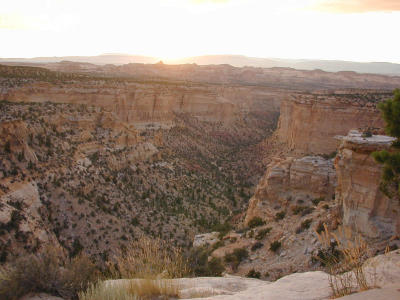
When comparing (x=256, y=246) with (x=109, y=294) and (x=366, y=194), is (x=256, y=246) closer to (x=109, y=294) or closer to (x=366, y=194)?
(x=366, y=194)

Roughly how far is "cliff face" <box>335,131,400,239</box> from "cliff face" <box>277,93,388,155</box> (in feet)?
64.5

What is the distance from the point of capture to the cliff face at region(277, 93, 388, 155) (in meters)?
28.1

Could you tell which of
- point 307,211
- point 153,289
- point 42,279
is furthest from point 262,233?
point 42,279

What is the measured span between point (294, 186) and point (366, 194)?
7.01 m

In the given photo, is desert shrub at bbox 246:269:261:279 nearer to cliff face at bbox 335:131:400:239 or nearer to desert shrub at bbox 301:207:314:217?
cliff face at bbox 335:131:400:239

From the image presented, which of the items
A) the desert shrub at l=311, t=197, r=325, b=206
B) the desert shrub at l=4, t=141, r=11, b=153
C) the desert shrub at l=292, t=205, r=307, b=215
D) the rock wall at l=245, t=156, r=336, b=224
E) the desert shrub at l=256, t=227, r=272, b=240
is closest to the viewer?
the desert shrub at l=256, t=227, r=272, b=240

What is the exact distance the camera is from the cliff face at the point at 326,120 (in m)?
28.1

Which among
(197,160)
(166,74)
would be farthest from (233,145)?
(166,74)

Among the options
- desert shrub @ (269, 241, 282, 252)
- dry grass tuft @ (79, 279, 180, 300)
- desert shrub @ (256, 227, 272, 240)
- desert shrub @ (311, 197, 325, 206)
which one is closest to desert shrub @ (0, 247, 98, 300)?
dry grass tuft @ (79, 279, 180, 300)

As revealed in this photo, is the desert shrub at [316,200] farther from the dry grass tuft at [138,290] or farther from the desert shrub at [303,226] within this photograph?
the dry grass tuft at [138,290]

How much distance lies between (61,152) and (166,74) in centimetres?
7753

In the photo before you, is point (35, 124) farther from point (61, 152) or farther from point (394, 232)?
point (394, 232)

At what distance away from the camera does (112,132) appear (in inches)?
996

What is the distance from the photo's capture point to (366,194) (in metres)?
9.53
